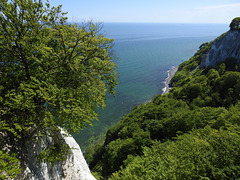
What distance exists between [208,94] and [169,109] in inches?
563

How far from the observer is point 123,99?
7088 centimetres

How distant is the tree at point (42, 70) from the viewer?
7.70 m

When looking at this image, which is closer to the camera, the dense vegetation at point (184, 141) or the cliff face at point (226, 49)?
the dense vegetation at point (184, 141)

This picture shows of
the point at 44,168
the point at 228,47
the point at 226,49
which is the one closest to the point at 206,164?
the point at 44,168

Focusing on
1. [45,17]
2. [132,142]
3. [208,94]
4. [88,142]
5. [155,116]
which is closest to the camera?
[45,17]

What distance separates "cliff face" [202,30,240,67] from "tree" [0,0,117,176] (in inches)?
2493

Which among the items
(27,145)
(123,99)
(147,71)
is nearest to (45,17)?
(27,145)

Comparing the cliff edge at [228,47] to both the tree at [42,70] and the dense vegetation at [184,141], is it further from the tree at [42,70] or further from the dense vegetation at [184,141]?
the tree at [42,70]

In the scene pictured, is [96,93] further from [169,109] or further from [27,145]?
[169,109]

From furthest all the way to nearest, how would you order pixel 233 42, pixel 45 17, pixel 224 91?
pixel 233 42
pixel 224 91
pixel 45 17

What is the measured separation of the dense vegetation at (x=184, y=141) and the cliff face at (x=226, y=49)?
418 centimetres

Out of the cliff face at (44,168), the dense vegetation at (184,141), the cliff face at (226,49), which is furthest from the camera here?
the cliff face at (226,49)

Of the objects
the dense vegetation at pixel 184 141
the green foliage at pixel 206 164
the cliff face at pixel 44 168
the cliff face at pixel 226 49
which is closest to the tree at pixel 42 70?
the cliff face at pixel 44 168

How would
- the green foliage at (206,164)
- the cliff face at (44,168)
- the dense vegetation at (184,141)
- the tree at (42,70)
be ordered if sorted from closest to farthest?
the tree at (42,70) < the cliff face at (44,168) < the green foliage at (206,164) < the dense vegetation at (184,141)
